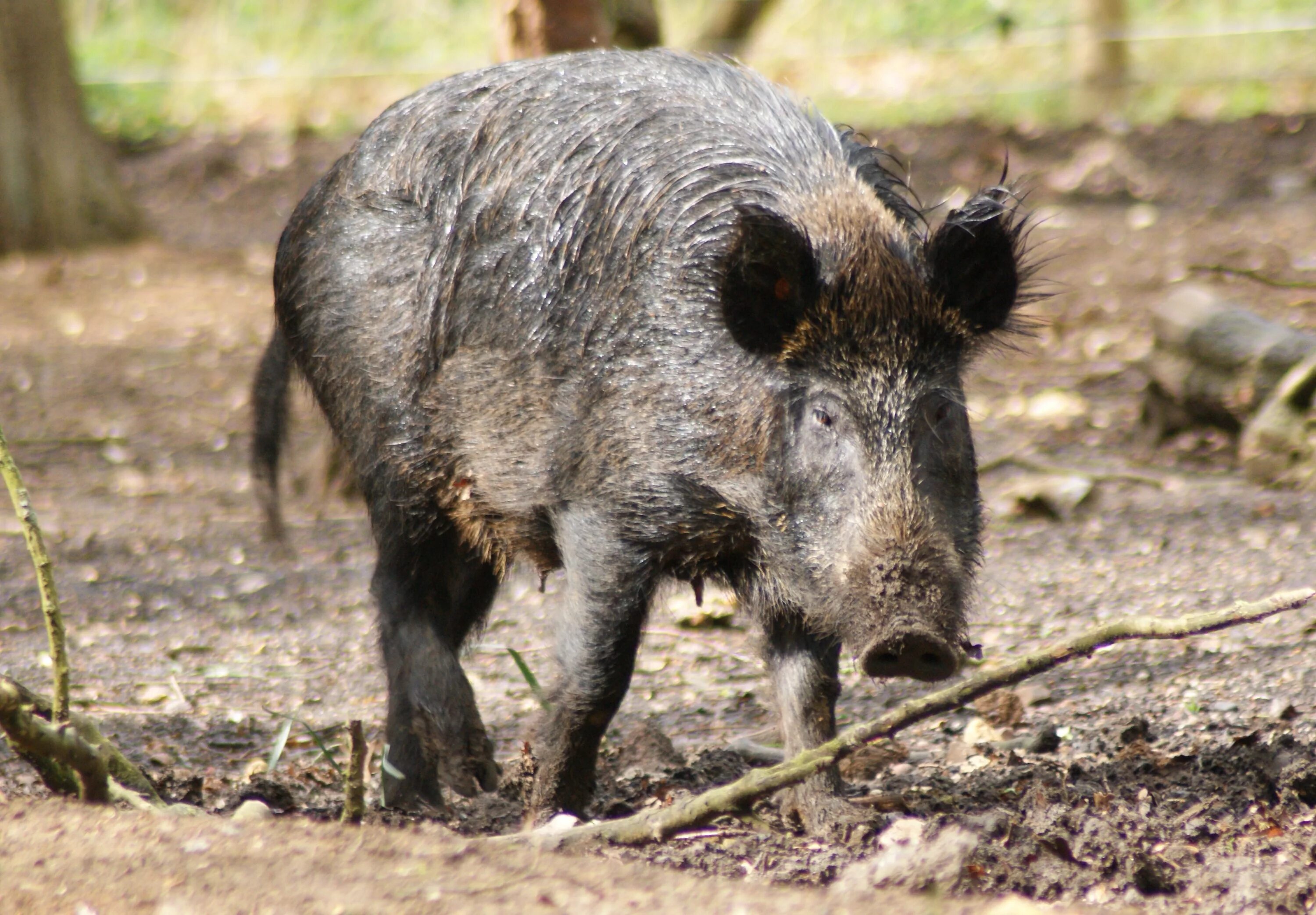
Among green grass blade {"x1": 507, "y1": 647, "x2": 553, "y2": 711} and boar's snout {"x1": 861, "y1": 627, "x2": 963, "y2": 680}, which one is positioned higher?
boar's snout {"x1": 861, "y1": 627, "x2": 963, "y2": 680}

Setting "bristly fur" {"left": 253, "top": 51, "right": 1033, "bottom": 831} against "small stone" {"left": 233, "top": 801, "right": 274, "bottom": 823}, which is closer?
"small stone" {"left": 233, "top": 801, "right": 274, "bottom": 823}

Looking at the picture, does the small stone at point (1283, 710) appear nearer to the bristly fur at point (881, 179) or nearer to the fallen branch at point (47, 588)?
the bristly fur at point (881, 179)

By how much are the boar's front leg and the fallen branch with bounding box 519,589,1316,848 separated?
626 millimetres

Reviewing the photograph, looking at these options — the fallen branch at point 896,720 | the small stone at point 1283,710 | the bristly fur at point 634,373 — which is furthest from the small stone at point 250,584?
the small stone at point 1283,710

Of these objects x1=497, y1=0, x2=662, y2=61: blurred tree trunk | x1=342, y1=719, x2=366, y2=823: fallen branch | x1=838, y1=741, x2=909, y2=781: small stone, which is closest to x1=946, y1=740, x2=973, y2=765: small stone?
x1=838, y1=741, x2=909, y2=781: small stone

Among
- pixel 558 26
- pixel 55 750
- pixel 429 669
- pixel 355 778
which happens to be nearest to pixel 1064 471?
pixel 558 26

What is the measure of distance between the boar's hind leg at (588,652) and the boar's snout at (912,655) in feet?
2.14

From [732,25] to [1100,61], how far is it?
288cm

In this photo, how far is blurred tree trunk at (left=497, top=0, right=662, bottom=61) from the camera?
619 centimetres

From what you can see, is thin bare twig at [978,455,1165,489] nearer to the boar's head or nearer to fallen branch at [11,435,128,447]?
the boar's head

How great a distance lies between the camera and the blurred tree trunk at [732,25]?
Result: 444 inches

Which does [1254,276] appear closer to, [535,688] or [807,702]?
[807,702]

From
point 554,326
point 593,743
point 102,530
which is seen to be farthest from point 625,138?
point 102,530

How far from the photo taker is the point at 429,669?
12.8 feet
